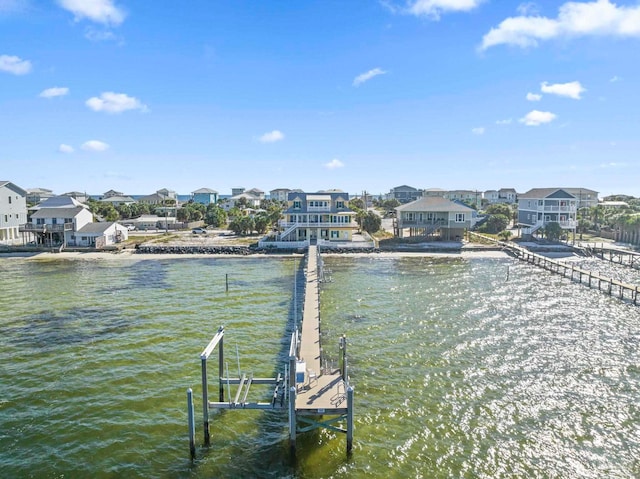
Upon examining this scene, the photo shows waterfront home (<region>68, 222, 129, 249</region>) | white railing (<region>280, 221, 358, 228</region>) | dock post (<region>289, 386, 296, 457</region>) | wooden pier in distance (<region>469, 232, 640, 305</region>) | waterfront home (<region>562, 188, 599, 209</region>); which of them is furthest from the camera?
A: waterfront home (<region>562, 188, 599, 209</region>)

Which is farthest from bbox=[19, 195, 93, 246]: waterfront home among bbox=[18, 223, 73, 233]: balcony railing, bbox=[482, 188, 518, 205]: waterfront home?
bbox=[482, 188, 518, 205]: waterfront home

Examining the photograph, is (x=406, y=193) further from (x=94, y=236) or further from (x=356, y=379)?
(x=356, y=379)

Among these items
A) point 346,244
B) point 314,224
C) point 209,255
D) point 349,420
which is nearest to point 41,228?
point 209,255

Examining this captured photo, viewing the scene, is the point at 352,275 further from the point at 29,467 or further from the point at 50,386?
the point at 29,467

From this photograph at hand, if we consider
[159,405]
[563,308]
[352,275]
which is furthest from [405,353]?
[352,275]

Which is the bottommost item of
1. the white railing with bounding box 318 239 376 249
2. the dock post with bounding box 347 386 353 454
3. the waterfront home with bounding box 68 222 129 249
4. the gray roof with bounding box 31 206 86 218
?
the dock post with bounding box 347 386 353 454

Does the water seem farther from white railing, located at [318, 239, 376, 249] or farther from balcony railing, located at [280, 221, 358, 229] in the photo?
balcony railing, located at [280, 221, 358, 229]

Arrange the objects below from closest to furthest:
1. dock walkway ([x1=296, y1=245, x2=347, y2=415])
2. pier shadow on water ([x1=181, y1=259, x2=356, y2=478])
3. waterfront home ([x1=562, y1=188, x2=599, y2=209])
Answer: pier shadow on water ([x1=181, y1=259, x2=356, y2=478]) → dock walkway ([x1=296, y1=245, x2=347, y2=415]) → waterfront home ([x1=562, y1=188, x2=599, y2=209])
